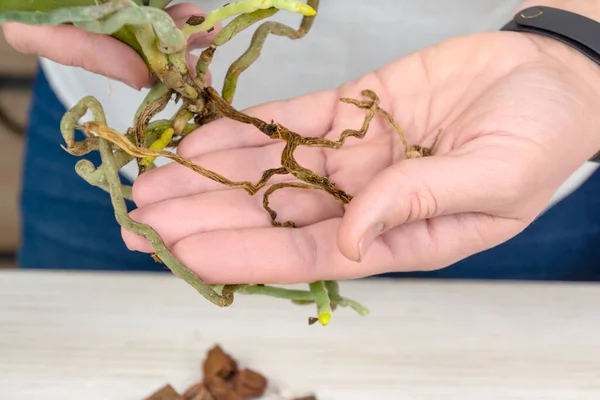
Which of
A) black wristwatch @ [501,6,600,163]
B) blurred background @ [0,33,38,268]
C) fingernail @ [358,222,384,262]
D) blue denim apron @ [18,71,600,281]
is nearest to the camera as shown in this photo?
fingernail @ [358,222,384,262]

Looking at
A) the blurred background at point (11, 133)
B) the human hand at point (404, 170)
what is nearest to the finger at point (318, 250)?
the human hand at point (404, 170)

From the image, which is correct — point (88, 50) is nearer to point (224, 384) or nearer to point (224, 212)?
point (224, 212)

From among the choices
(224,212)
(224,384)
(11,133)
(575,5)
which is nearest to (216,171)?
(224,212)

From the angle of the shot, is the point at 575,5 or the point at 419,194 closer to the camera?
the point at 419,194

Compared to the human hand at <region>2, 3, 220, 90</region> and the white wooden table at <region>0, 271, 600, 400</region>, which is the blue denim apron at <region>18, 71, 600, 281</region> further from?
the human hand at <region>2, 3, 220, 90</region>

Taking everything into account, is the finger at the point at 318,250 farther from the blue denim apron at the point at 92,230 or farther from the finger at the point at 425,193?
the blue denim apron at the point at 92,230

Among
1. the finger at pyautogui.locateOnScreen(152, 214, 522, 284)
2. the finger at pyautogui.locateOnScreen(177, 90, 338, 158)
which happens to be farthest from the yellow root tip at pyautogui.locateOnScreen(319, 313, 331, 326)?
the finger at pyautogui.locateOnScreen(177, 90, 338, 158)
